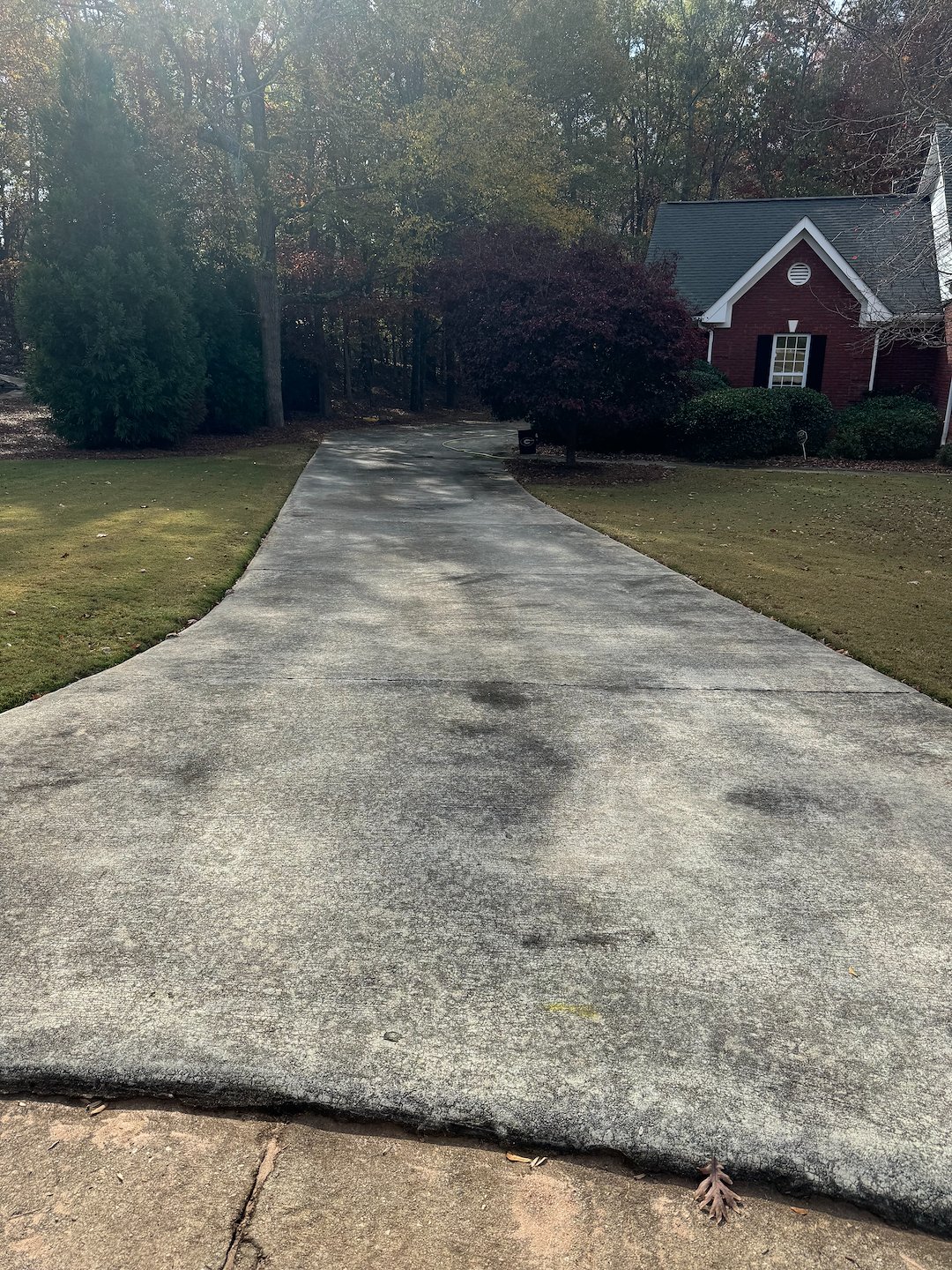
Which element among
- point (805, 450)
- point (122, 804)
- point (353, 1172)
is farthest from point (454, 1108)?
point (805, 450)

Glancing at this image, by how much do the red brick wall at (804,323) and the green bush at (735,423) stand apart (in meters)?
4.45

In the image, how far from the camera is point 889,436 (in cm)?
2134

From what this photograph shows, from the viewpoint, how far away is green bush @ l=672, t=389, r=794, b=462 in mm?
20703

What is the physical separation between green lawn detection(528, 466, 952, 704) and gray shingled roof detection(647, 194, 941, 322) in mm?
8513

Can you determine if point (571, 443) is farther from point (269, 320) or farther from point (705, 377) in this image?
point (269, 320)

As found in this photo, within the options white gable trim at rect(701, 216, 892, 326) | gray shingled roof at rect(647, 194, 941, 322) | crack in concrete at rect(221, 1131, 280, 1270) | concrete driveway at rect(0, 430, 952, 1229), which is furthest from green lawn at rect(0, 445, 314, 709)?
gray shingled roof at rect(647, 194, 941, 322)

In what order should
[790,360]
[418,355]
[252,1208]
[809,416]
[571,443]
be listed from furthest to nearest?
[418,355]
[790,360]
[809,416]
[571,443]
[252,1208]

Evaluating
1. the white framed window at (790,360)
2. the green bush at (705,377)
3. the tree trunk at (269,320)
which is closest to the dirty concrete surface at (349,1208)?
the green bush at (705,377)

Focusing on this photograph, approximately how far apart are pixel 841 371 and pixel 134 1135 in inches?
1037

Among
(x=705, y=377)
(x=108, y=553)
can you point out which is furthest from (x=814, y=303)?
(x=108, y=553)

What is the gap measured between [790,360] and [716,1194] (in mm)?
25996

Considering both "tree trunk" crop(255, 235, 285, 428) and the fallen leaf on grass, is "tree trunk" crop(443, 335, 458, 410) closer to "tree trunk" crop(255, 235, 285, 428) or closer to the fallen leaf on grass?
"tree trunk" crop(255, 235, 285, 428)

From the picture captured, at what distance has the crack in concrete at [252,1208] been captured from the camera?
83.7 inches

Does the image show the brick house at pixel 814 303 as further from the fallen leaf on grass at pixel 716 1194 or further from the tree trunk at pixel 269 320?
the fallen leaf on grass at pixel 716 1194
